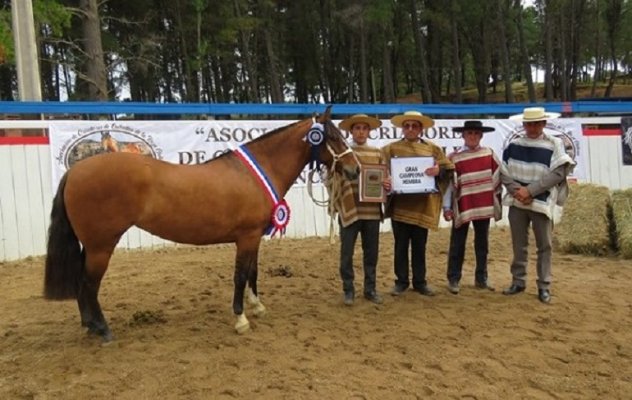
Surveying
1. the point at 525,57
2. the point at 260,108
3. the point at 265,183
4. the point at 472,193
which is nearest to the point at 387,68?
the point at 525,57

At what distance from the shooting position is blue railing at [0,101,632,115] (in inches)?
298

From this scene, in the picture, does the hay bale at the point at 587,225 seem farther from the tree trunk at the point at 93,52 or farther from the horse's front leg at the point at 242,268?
the tree trunk at the point at 93,52

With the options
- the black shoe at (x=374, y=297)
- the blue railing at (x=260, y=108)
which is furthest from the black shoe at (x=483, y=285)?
the blue railing at (x=260, y=108)

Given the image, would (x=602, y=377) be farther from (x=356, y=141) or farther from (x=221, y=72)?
(x=221, y=72)

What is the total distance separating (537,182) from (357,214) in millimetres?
1666

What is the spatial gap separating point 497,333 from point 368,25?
26.0 metres

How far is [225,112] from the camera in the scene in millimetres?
8531

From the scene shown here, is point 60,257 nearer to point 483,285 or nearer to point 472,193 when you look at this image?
point 472,193

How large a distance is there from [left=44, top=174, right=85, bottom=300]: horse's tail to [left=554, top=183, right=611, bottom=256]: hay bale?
625cm

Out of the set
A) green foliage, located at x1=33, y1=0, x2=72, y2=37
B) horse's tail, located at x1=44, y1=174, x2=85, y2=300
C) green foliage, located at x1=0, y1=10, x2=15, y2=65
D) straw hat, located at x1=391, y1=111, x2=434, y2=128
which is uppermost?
green foliage, located at x1=33, y1=0, x2=72, y2=37

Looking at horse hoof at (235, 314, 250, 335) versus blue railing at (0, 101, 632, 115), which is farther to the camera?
blue railing at (0, 101, 632, 115)

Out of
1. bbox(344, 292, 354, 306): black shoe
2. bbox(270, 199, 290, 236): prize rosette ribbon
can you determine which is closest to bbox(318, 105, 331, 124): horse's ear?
bbox(270, 199, 290, 236): prize rosette ribbon

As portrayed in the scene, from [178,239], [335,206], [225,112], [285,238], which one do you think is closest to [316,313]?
[335,206]

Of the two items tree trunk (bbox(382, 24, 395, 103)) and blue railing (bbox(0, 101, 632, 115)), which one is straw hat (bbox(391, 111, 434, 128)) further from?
tree trunk (bbox(382, 24, 395, 103))
